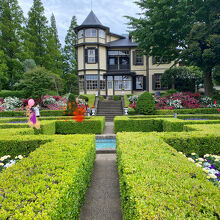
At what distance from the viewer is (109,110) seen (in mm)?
16719

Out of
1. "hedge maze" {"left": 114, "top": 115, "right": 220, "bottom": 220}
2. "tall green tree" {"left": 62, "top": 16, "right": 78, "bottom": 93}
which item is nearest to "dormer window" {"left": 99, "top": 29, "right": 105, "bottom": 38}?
"tall green tree" {"left": 62, "top": 16, "right": 78, "bottom": 93}

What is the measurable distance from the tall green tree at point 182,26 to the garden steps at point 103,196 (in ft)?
43.9

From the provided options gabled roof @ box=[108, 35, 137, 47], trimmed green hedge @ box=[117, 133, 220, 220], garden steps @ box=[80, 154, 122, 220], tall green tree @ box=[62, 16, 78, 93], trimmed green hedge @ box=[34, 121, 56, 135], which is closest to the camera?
trimmed green hedge @ box=[117, 133, 220, 220]

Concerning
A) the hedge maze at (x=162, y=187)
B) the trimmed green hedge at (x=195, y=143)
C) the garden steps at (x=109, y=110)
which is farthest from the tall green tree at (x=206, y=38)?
the hedge maze at (x=162, y=187)

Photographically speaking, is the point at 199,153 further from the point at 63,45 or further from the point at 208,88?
the point at 63,45

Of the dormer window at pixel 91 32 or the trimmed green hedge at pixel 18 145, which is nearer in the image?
the trimmed green hedge at pixel 18 145

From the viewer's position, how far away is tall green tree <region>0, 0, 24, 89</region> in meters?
22.0

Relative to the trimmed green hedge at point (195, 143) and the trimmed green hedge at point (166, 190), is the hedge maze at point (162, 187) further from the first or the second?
the trimmed green hedge at point (195, 143)

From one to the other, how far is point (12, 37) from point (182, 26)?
22411mm

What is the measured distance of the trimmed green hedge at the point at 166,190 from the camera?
1.72 m

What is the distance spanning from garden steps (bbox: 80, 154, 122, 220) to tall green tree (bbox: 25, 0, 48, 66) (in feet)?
82.0

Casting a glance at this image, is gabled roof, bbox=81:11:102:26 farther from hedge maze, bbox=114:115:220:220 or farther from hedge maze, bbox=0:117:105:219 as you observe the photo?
hedge maze, bbox=114:115:220:220

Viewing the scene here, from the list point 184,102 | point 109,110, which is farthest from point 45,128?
point 184,102

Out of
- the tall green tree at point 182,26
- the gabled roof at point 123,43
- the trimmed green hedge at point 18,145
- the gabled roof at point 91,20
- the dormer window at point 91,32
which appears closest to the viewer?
the trimmed green hedge at point 18,145
